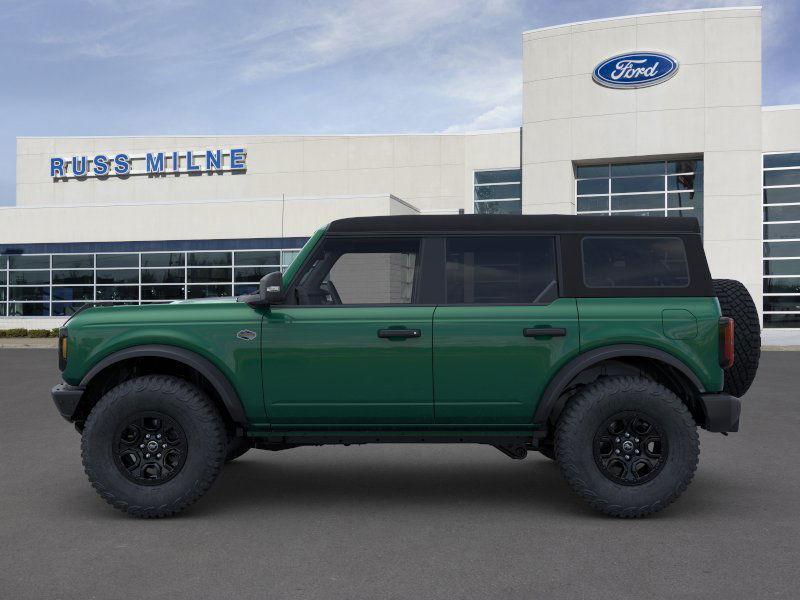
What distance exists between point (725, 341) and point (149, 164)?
128 ft

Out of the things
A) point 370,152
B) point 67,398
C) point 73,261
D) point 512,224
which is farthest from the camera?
point 370,152

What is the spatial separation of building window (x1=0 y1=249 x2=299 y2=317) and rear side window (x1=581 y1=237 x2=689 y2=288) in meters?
28.3

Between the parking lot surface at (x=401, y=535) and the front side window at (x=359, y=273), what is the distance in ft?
4.80

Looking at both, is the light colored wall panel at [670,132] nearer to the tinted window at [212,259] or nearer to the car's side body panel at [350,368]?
the tinted window at [212,259]

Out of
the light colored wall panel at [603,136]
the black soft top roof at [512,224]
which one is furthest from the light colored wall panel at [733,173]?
the black soft top roof at [512,224]

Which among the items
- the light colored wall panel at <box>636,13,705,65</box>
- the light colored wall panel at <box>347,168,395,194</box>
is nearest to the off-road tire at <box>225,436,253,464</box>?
the light colored wall panel at <box>636,13,705,65</box>

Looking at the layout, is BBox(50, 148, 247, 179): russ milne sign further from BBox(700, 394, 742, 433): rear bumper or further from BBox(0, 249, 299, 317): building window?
BBox(700, 394, 742, 433): rear bumper

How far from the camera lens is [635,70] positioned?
30.8 m

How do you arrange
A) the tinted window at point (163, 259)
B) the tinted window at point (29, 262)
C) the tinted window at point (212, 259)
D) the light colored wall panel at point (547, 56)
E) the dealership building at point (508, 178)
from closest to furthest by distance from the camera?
the dealership building at point (508, 178) → the light colored wall panel at point (547, 56) → the tinted window at point (212, 259) → the tinted window at point (163, 259) → the tinted window at point (29, 262)

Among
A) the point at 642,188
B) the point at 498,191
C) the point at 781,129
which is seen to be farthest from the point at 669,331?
the point at 498,191

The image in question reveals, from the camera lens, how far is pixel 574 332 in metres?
5.41

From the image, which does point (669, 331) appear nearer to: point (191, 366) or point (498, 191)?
point (191, 366)

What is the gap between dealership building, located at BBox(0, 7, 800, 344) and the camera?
30.2 m

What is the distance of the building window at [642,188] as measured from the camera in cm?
3139
